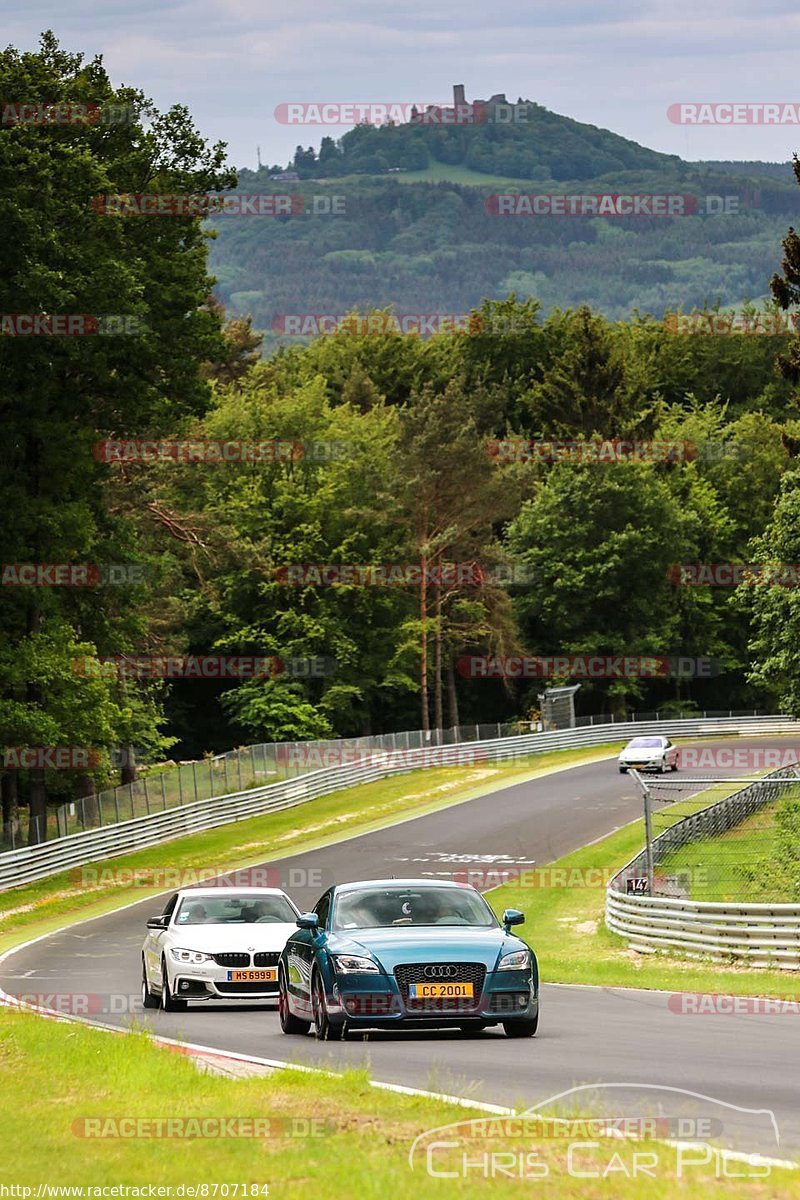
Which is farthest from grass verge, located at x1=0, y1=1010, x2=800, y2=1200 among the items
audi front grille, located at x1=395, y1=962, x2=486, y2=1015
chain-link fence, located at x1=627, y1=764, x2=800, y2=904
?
chain-link fence, located at x1=627, y1=764, x2=800, y2=904

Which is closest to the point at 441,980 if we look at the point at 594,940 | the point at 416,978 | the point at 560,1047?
the point at 416,978

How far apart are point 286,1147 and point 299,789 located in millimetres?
53469

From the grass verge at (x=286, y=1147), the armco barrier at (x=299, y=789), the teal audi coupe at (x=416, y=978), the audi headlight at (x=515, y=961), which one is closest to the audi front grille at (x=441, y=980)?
the teal audi coupe at (x=416, y=978)

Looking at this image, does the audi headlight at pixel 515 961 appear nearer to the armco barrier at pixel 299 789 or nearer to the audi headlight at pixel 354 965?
the audi headlight at pixel 354 965

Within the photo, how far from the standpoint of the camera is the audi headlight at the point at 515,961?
15113 millimetres

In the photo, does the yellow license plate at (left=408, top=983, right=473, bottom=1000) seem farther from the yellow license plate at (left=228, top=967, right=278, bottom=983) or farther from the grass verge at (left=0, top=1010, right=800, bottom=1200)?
the yellow license plate at (left=228, top=967, right=278, bottom=983)

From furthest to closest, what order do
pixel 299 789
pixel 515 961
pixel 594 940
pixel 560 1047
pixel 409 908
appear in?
1. pixel 299 789
2. pixel 594 940
3. pixel 409 908
4. pixel 515 961
5. pixel 560 1047

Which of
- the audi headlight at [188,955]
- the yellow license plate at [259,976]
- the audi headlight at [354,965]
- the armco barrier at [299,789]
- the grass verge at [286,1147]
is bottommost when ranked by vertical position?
the armco barrier at [299,789]

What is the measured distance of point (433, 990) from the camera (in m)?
15.0

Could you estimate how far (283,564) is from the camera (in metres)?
88.0

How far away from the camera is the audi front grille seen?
14961 millimetres

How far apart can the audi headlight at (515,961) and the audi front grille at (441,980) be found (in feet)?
0.59

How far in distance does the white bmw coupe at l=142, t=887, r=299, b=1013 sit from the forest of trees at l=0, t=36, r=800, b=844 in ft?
75.2

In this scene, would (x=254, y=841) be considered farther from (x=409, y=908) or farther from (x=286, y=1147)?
(x=286, y=1147)
